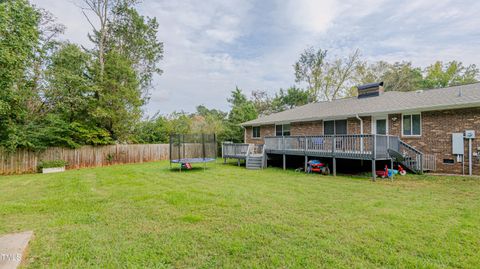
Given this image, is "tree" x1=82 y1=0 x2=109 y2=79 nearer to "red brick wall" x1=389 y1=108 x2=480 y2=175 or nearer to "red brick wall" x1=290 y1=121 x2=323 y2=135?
"red brick wall" x1=290 y1=121 x2=323 y2=135

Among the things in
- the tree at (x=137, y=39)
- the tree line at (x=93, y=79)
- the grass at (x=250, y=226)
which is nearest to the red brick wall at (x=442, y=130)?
the grass at (x=250, y=226)

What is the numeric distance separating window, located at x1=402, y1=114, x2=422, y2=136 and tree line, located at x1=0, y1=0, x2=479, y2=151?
14.1 m

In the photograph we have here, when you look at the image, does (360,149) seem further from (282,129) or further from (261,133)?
(261,133)

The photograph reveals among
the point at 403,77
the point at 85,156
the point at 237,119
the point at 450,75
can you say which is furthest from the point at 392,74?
the point at 85,156

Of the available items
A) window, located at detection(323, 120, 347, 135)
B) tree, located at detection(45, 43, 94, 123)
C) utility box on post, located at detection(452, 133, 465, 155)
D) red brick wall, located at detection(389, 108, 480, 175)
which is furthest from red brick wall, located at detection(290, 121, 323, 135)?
tree, located at detection(45, 43, 94, 123)

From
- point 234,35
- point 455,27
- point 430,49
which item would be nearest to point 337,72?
point 430,49

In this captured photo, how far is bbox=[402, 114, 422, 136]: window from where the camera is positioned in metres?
10.3

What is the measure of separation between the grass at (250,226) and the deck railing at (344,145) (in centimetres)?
229

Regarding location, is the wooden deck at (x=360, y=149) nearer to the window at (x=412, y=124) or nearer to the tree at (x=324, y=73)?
the window at (x=412, y=124)

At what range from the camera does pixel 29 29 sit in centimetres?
1160

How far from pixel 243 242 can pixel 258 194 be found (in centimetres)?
314

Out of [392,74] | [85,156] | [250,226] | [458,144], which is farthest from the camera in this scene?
[392,74]

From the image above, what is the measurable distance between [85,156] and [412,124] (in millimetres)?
18990

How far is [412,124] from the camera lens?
10.5m
